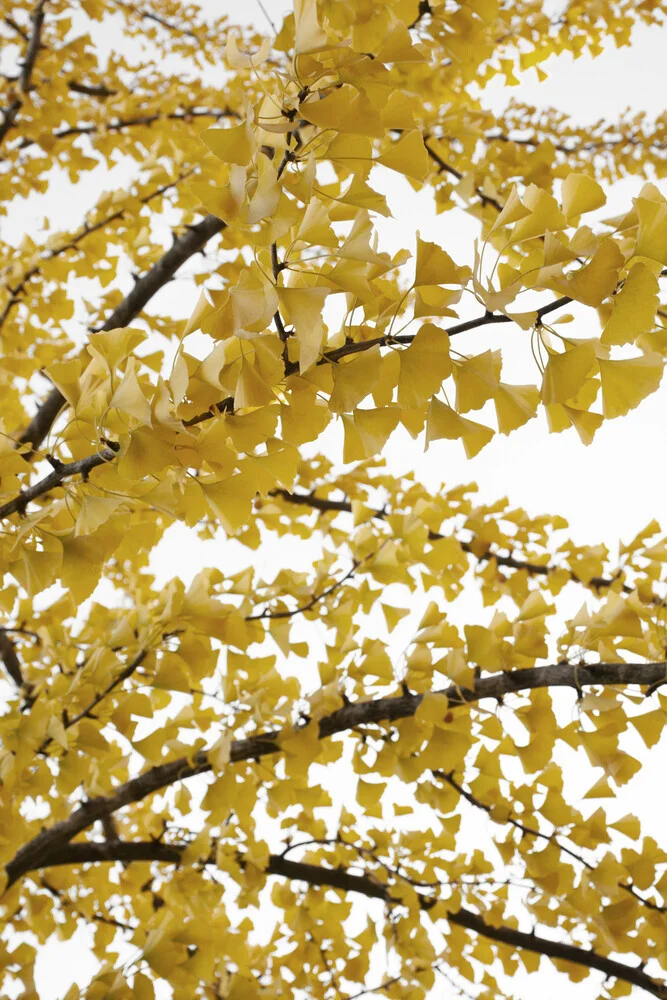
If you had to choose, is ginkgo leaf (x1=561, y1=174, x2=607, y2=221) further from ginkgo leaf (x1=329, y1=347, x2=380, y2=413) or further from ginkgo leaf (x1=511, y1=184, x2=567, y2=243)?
ginkgo leaf (x1=329, y1=347, x2=380, y2=413)

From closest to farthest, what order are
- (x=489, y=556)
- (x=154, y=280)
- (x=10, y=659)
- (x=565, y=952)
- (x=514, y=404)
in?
1. (x=514, y=404)
2. (x=565, y=952)
3. (x=154, y=280)
4. (x=489, y=556)
5. (x=10, y=659)

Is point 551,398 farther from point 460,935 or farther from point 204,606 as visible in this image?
point 460,935

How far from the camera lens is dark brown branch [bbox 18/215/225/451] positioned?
3.92 ft

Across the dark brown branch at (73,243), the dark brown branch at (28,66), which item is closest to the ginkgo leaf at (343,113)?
the dark brown branch at (73,243)

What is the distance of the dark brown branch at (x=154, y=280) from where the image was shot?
1.19 meters

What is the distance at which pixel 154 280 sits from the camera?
1244 millimetres

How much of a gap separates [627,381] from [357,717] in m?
0.55

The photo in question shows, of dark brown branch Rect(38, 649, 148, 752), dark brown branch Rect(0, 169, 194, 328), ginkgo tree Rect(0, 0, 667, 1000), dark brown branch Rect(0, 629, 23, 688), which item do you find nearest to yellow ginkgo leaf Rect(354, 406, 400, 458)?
ginkgo tree Rect(0, 0, 667, 1000)

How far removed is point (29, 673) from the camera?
1.38 m

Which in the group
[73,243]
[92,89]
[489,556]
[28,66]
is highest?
[92,89]

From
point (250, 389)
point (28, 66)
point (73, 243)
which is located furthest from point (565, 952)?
point (28, 66)

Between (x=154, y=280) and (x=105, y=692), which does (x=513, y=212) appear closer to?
(x=105, y=692)

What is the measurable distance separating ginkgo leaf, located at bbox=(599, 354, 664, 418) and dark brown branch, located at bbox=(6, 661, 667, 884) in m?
0.28

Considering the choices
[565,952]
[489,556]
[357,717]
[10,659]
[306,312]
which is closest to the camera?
[306,312]
